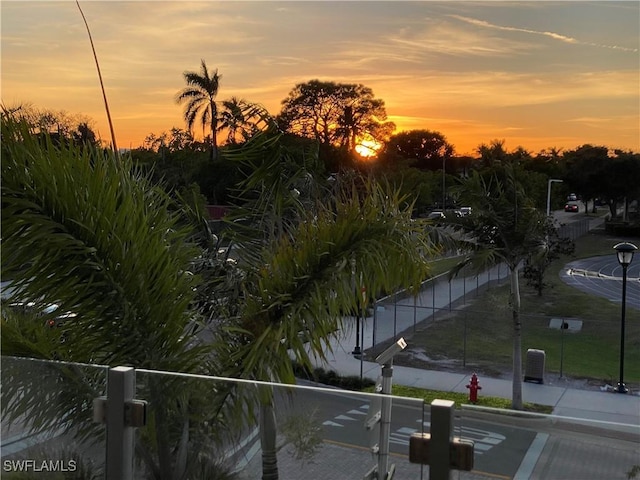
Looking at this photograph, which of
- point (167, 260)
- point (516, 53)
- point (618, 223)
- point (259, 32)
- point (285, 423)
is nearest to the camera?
point (285, 423)

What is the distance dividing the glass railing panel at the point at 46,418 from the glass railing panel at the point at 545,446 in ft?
6.68

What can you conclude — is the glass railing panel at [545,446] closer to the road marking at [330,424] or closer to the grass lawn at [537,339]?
the road marking at [330,424]

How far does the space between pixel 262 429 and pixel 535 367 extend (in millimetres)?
13793

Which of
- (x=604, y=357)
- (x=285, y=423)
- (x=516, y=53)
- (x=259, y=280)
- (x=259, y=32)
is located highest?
(x=516, y=53)

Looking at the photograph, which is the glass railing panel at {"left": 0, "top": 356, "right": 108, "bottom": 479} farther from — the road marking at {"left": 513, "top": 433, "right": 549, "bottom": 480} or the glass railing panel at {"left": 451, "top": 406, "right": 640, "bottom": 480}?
the road marking at {"left": 513, "top": 433, "right": 549, "bottom": 480}

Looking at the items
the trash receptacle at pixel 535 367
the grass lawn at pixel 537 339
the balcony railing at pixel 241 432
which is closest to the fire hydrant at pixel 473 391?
the trash receptacle at pixel 535 367

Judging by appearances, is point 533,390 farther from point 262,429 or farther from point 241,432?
point 262,429

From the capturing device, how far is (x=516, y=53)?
21.7 m

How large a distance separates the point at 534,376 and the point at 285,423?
1390cm

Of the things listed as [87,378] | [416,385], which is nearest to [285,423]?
[87,378]

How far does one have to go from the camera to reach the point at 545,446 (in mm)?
2812

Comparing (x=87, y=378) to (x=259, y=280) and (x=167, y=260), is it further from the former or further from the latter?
(x=259, y=280)

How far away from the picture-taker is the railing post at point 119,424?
3.33m

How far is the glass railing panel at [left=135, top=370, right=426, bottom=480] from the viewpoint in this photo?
2961 mm
